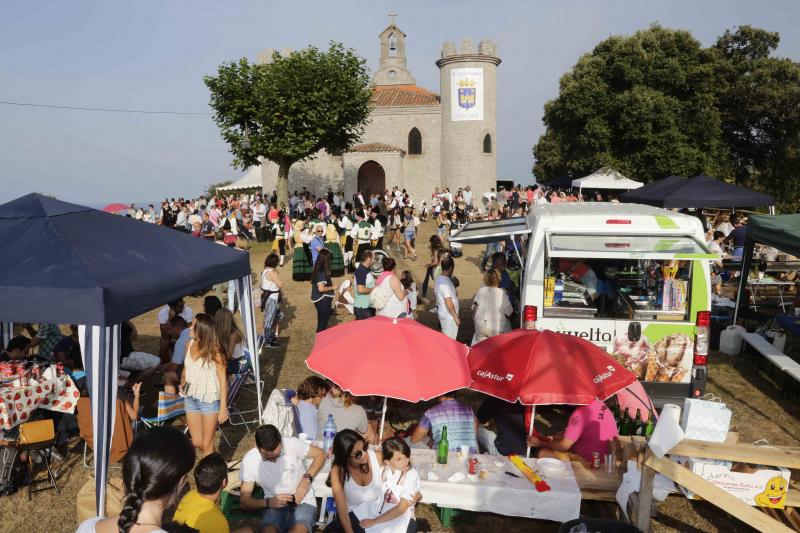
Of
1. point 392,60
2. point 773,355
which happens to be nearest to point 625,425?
point 773,355

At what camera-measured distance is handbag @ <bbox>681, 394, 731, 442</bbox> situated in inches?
205

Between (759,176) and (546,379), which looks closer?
(546,379)

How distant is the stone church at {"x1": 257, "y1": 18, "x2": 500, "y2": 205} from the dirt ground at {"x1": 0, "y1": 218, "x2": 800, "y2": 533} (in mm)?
23313

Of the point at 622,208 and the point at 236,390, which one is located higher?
the point at 622,208

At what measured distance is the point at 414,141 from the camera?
3791cm

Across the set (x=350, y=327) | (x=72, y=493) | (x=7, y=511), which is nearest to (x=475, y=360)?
(x=350, y=327)

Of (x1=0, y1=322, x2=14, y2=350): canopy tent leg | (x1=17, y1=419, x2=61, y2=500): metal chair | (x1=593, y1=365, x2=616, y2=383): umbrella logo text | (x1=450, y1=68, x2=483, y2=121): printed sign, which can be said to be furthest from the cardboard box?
(x1=450, y1=68, x2=483, y2=121): printed sign

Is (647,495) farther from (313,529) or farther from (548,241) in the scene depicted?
(548,241)

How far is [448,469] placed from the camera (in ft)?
16.7

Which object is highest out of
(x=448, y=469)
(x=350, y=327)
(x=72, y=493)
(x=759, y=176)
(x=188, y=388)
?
(x=759, y=176)

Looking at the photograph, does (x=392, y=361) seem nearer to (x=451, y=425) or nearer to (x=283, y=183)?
(x=451, y=425)

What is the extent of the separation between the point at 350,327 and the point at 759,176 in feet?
114

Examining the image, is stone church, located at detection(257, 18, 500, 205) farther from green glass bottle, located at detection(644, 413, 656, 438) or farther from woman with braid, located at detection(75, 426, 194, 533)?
woman with braid, located at detection(75, 426, 194, 533)

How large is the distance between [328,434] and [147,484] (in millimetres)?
2994
